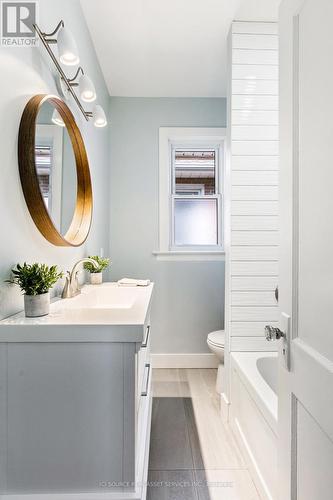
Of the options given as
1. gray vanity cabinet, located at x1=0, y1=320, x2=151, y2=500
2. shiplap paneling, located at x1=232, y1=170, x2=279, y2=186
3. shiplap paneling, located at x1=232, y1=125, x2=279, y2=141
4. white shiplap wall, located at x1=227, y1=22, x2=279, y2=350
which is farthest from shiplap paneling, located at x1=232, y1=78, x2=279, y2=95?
gray vanity cabinet, located at x1=0, y1=320, x2=151, y2=500

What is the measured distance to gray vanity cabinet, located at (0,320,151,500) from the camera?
994 mm

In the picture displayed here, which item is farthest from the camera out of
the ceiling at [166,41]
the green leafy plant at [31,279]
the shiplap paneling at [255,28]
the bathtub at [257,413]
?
the shiplap paneling at [255,28]

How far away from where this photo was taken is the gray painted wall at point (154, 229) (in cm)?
313

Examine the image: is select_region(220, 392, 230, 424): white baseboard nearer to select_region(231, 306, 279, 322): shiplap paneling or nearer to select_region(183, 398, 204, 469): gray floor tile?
select_region(183, 398, 204, 469): gray floor tile

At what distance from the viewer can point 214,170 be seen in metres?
3.31

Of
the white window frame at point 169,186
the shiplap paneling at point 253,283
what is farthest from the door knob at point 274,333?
the white window frame at point 169,186

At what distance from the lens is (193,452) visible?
1.85 meters

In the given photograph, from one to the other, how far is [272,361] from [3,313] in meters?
1.66

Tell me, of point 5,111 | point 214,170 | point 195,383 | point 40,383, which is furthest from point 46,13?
point 195,383

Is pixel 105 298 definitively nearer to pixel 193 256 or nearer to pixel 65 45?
pixel 65 45

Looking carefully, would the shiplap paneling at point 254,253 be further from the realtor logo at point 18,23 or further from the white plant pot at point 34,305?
the realtor logo at point 18,23

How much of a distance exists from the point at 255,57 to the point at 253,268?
1399 mm

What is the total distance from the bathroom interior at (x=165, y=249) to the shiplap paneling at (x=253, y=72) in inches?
0.6

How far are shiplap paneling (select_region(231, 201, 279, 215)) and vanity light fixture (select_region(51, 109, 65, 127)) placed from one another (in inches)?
45.4
